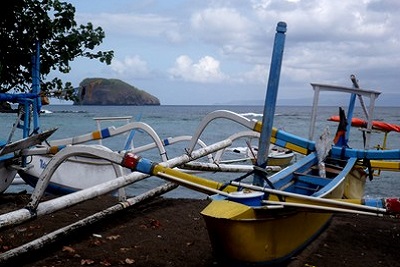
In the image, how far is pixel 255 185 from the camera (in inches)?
222

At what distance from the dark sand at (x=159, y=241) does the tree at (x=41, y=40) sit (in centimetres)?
217

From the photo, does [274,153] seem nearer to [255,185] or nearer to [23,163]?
[23,163]

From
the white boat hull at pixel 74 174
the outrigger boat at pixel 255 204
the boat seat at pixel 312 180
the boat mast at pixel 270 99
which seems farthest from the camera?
the white boat hull at pixel 74 174

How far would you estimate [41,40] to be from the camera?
7.88 meters

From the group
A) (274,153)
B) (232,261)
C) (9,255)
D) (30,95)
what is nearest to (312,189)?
(232,261)

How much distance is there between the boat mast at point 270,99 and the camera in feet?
18.7

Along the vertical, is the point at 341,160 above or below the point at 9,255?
above

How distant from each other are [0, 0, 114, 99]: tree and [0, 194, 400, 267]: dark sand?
7.11 feet

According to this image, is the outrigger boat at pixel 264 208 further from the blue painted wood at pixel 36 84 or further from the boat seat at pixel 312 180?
the blue painted wood at pixel 36 84

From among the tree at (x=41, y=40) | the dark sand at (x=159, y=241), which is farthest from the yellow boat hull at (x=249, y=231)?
the tree at (x=41, y=40)

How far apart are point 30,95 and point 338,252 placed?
541cm

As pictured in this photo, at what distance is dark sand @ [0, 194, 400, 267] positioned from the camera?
6.23m

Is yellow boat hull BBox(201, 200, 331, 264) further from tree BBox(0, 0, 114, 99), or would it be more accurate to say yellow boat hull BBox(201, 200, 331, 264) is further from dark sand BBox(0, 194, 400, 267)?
tree BBox(0, 0, 114, 99)

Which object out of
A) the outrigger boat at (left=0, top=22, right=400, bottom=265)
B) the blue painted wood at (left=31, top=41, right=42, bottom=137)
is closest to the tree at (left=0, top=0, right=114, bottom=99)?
the blue painted wood at (left=31, top=41, right=42, bottom=137)
